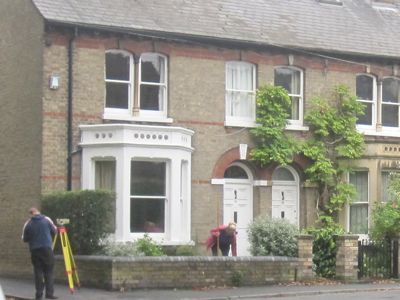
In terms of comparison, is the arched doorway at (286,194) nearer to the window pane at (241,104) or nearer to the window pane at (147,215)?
the window pane at (241,104)

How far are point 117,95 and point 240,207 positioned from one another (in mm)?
5049

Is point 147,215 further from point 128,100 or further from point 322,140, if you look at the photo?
point 322,140

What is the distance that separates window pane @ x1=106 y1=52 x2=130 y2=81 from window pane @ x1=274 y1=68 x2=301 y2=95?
16.0ft

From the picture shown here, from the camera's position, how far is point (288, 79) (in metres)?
26.7

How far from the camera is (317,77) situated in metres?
26.9

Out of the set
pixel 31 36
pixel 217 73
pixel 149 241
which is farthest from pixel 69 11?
pixel 149 241

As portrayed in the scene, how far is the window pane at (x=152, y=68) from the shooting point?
24297 millimetres

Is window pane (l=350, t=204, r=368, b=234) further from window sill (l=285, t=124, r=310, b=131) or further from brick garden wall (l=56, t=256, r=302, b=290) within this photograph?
brick garden wall (l=56, t=256, r=302, b=290)

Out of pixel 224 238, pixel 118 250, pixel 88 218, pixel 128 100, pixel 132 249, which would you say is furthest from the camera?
pixel 128 100

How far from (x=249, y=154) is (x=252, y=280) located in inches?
236

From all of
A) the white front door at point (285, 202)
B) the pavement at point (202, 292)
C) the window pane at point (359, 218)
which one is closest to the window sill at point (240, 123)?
the white front door at point (285, 202)

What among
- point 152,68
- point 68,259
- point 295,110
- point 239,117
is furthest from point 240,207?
point 68,259

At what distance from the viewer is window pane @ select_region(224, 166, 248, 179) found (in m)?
25.8

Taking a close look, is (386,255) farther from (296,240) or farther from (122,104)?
(122,104)
